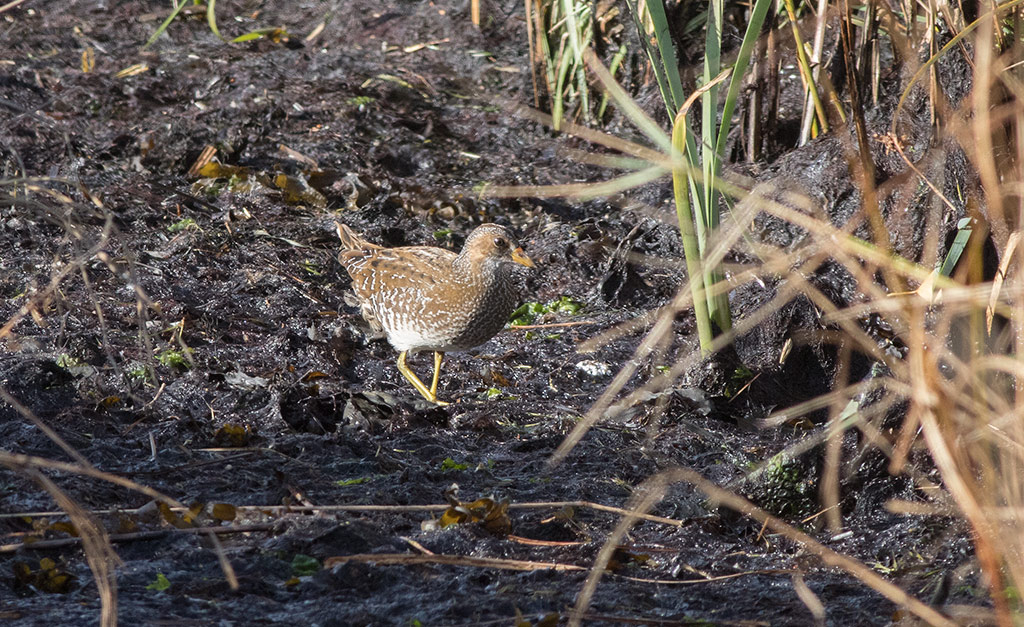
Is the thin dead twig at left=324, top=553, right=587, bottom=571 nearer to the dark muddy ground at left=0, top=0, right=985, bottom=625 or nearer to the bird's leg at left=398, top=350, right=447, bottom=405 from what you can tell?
the dark muddy ground at left=0, top=0, right=985, bottom=625

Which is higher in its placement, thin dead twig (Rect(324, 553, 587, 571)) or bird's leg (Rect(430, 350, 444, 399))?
thin dead twig (Rect(324, 553, 587, 571))

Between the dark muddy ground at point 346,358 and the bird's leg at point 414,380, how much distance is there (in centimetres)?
6

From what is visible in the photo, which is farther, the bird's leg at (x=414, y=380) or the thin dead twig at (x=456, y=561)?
the bird's leg at (x=414, y=380)

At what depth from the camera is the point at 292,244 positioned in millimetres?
5988

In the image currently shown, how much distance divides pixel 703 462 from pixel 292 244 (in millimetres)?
2877

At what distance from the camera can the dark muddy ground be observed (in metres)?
3.18

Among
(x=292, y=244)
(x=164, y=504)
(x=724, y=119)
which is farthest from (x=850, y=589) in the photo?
(x=292, y=244)

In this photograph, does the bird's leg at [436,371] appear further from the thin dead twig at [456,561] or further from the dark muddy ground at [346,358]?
the thin dead twig at [456,561]

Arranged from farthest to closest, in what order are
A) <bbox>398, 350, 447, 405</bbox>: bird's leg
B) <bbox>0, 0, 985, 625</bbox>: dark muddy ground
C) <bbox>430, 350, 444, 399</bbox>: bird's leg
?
<bbox>430, 350, 444, 399</bbox>: bird's leg < <bbox>398, 350, 447, 405</bbox>: bird's leg < <bbox>0, 0, 985, 625</bbox>: dark muddy ground

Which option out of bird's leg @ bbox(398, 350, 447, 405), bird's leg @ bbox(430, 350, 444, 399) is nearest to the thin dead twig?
bird's leg @ bbox(398, 350, 447, 405)

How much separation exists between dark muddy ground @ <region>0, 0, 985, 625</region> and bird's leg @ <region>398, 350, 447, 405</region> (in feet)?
0.19

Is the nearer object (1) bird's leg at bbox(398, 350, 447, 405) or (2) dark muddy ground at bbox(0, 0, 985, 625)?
(2) dark muddy ground at bbox(0, 0, 985, 625)

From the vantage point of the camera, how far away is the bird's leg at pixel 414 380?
4809mm

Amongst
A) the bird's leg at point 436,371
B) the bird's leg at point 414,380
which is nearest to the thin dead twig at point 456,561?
the bird's leg at point 414,380
